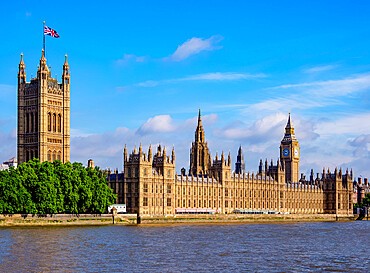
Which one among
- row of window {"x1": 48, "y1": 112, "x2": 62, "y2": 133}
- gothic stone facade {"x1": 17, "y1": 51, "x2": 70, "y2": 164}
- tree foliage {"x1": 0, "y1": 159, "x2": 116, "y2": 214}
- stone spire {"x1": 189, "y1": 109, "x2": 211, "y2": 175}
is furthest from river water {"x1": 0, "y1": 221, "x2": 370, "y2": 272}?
stone spire {"x1": 189, "y1": 109, "x2": 211, "y2": 175}

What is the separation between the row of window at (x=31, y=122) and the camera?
160 m

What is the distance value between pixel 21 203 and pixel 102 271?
183 feet

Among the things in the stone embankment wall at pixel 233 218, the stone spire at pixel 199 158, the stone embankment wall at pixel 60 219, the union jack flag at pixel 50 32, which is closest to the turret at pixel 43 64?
the union jack flag at pixel 50 32

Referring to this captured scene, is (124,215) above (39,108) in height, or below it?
below

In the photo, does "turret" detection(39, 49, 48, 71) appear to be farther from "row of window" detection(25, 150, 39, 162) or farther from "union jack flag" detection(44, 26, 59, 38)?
"union jack flag" detection(44, 26, 59, 38)

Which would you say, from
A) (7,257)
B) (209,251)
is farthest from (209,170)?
(7,257)

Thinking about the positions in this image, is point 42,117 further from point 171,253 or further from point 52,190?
point 171,253

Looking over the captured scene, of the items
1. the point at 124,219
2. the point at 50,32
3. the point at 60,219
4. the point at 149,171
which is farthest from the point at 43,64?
the point at 60,219

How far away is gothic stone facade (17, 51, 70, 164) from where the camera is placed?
158 m

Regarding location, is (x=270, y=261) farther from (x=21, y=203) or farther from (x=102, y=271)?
(x=21, y=203)

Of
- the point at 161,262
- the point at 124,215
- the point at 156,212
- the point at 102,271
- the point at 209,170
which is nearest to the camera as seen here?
the point at 102,271

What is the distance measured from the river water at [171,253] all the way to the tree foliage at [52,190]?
59.4 ft

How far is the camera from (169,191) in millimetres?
150125

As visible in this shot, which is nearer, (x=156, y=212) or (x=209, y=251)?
(x=209, y=251)
